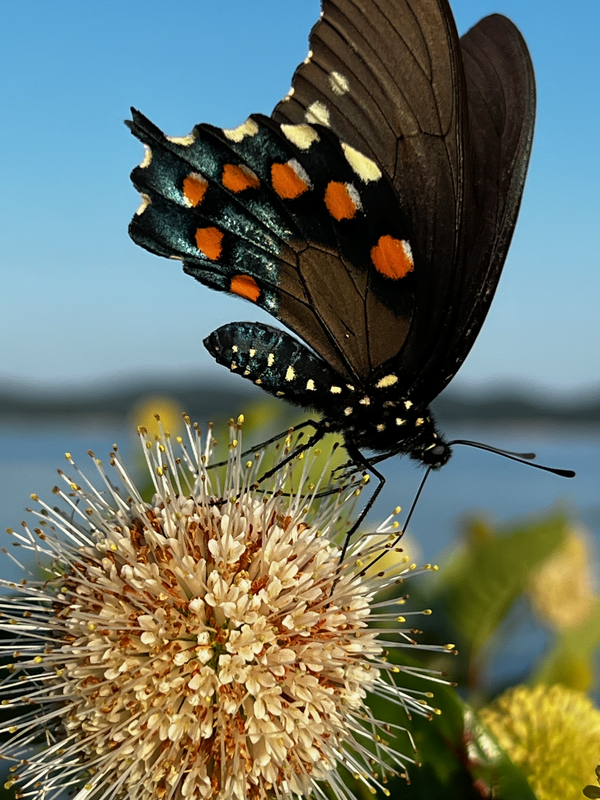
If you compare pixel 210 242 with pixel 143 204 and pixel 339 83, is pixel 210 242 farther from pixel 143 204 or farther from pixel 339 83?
pixel 339 83

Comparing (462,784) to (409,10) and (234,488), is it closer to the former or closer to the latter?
(234,488)

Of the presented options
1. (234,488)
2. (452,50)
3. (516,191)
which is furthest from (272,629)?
(452,50)

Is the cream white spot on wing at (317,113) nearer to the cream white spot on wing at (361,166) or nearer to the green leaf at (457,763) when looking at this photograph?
the cream white spot on wing at (361,166)

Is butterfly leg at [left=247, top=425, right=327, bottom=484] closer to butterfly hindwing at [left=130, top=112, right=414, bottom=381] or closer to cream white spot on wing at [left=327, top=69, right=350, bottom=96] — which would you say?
butterfly hindwing at [left=130, top=112, right=414, bottom=381]

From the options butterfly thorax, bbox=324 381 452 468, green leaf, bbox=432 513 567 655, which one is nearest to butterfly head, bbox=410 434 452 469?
butterfly thorax, bbox=324 381 452 468

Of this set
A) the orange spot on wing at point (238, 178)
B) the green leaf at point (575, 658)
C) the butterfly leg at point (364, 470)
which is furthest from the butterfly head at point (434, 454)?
the green leaf at point (575, 658)

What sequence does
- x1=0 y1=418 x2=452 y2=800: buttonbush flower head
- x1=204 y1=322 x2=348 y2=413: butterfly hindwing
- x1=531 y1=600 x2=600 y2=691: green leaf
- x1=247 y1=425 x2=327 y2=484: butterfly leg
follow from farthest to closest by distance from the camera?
1. x1=531 y1=600 x2=600 y2=691: green leaf
2. x1=204 y1=322 x2=348 y2=413: butterfly hindwing
3. x1=247 y1=425 x2=327 y2=484: butterfly leg
4. x1=0 y1=418 x2=452 y2=800: buttonbush flower head
